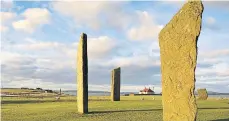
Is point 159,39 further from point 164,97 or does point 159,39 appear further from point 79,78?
point 79,78

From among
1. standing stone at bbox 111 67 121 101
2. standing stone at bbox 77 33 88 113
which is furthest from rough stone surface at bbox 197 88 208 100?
standing stone at bbox 77 33 88 113

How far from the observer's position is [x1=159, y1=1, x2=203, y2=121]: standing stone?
14.8 metres

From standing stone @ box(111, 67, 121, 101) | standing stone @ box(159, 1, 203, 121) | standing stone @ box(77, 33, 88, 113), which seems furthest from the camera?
standing stone @ box(111, 67, 121, 101)

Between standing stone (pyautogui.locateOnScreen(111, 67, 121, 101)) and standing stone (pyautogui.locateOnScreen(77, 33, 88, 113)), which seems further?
standing stone (pyautogui.locateOnScreen(111, 67, 121, 101))

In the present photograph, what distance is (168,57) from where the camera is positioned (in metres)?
15.5

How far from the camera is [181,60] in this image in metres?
15.0

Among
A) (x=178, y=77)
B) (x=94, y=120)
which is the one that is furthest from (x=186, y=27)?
(x=94, y=120)

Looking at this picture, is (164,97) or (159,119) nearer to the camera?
(164,97)

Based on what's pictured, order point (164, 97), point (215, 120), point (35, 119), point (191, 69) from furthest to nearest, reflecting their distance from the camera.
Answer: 1. point (35, 119)
2. point (215, 120)
3. point (164, 97)
4. point (191, 69)

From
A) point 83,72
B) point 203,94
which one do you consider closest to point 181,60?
point 83,72

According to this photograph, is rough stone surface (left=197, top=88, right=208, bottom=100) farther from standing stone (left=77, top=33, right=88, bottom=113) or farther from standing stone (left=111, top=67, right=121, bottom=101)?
standing stone (left=77, top=33, right=88, bottom=113)

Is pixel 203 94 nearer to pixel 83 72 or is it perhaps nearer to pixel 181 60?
pixel 83 72

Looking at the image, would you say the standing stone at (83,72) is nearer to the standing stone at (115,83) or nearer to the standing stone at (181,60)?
the standing stone at (181,60)

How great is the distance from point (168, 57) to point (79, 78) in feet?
35.1
